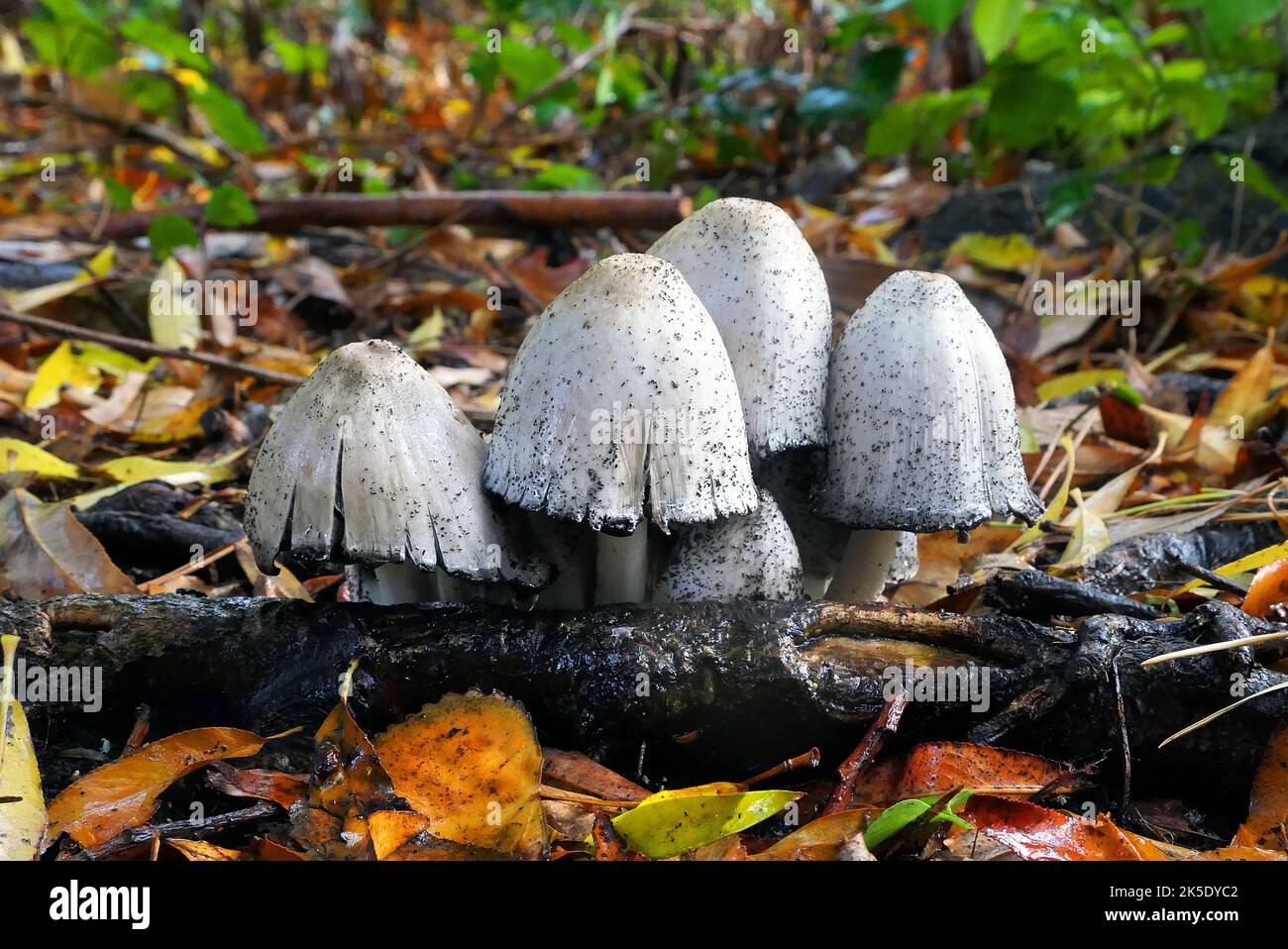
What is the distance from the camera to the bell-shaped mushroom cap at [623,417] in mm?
1771

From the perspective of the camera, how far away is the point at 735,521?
204 centimetres

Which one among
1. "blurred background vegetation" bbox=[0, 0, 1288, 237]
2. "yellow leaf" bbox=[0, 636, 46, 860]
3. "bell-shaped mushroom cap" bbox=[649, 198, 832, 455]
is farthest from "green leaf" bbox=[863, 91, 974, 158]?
"yellow leaf" bbox=[0, 636, 46, 860]

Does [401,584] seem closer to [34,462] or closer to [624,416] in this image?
[624,416]

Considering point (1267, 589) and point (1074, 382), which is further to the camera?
point (1074, 382)

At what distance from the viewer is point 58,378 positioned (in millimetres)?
3523

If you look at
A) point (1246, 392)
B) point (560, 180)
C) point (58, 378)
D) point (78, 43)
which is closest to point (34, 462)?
point (58, 378)

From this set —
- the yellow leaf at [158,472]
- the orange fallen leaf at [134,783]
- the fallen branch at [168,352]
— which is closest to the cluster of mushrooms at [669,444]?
the orange fallen leaf at [134,783]

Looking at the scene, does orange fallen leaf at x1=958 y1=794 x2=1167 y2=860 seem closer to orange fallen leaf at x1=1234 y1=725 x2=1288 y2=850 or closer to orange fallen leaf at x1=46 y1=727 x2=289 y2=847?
orange fallen leaf at x1=1234 y1=725 x2=1288 y2=850

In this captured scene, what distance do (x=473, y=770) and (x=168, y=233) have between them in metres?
2.92

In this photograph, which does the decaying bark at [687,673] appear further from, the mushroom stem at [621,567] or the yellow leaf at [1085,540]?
the yellow leaf at [1085,540]

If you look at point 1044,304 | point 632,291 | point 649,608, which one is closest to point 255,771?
point 649,608

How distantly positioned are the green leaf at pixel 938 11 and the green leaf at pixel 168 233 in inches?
98.5

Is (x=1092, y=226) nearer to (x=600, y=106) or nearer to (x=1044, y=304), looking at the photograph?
(x=1044, y=304)

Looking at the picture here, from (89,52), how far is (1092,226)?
4.55 meters
